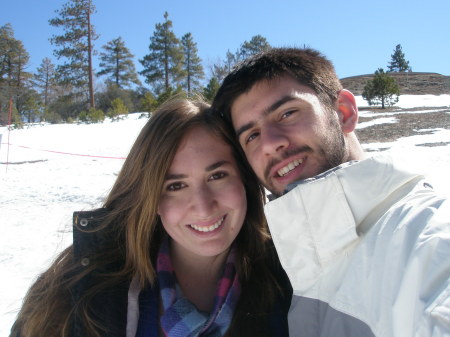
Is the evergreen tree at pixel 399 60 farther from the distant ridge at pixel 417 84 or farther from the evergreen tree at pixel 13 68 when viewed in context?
the evergreen tree at pixel 13 68

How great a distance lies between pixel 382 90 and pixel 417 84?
50.0 feet

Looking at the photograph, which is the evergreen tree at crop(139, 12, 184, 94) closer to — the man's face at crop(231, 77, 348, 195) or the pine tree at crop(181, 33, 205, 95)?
the pine tree at crop(181, 33, 205, 95)

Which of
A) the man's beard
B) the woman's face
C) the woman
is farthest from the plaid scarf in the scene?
the man's beard

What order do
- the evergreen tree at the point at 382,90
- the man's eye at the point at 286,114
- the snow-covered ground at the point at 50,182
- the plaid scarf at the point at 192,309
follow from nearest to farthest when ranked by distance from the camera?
the plaid scarf at the point at 192,309
the man's eye at the point at 286,114
the snow-covered ground at the point at 50,182
the evergreen tree at the point at 382,90

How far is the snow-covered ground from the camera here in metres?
3.81

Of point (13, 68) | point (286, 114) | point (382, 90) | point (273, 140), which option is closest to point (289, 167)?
point (273, 140)

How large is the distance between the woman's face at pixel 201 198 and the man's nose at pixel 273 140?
32 cm

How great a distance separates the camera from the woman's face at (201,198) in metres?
1.92

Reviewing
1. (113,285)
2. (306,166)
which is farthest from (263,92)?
(113,285)

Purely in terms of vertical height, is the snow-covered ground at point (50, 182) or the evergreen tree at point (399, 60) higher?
the evergreen tree at point (399, 60)

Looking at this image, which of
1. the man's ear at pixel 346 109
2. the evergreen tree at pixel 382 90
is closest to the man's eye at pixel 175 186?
the man's ear at pixel 346 109

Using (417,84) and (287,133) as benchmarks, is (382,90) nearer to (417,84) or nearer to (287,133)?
Answer: (417,84)

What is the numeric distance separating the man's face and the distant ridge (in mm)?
34558

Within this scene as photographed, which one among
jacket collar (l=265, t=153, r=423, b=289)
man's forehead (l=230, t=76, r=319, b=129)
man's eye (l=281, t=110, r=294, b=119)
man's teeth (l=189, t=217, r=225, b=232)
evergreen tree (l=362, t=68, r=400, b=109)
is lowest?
man's teeth (l=189, t=217, r=225, b=232)
